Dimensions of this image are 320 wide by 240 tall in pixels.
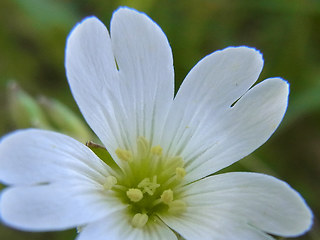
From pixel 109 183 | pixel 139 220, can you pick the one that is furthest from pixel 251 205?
A: pixel 109 183

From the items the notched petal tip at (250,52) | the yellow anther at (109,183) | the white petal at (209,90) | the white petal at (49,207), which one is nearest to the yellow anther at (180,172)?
the white petal at (209,90)

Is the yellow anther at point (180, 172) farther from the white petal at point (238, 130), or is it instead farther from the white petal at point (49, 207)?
the white petal at point (49, 207)

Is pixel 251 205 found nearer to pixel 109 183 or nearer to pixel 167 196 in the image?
pixel 167 196

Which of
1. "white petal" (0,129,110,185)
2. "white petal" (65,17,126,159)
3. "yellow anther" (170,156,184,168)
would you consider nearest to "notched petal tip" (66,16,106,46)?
"white petal" (65,17,126,159)

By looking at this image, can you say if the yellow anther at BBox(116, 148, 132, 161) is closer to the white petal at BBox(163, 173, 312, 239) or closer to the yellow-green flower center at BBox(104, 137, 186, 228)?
the yellow-green flower center at BBox(104, 137, 186, 228)

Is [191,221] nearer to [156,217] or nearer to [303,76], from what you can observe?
[156,217]

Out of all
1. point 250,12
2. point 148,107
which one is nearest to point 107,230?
point 148,107
